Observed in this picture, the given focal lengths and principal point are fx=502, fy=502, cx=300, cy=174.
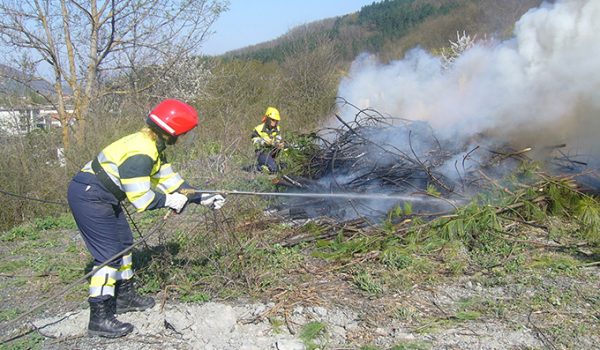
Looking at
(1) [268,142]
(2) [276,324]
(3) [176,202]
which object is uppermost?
(3) [176,202]

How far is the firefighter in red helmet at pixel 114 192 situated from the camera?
13.2 ft

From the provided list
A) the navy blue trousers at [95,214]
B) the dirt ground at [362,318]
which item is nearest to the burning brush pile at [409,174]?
the dirt ground at [362,318]

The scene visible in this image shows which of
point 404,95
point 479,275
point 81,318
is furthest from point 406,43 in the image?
point 81,318

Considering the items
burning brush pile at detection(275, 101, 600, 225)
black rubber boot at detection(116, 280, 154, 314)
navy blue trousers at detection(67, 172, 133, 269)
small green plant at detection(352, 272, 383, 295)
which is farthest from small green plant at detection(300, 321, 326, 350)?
burning brush pile at detection(275, 101, 600, 225)

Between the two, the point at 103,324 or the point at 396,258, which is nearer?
the point at 103,324

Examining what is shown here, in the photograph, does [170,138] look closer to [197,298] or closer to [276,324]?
[197,298]

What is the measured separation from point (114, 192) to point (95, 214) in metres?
0.23

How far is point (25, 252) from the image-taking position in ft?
22.5

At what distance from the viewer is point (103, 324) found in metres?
4.18

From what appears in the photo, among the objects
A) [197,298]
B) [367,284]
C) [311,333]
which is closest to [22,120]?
[197,298]

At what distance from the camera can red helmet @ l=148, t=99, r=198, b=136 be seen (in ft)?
13.4

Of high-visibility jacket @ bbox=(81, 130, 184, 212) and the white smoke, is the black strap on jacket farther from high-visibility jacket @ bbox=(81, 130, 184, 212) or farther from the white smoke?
the white smoke

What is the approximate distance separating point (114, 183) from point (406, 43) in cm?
1930

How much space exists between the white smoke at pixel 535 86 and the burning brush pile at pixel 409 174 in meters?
0.36
